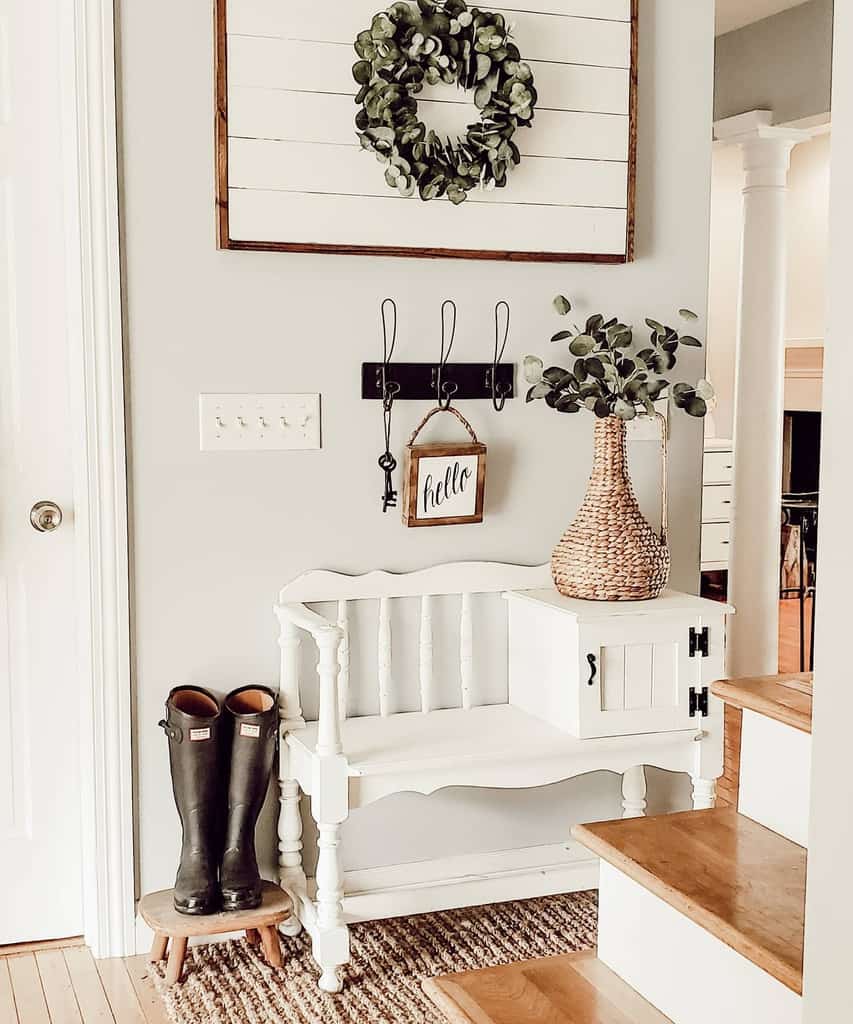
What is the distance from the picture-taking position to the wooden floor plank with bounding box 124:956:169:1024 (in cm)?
237

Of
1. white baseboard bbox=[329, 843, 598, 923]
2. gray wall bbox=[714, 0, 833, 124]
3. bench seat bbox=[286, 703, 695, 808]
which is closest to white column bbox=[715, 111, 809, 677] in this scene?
gray wall bbox=[714, 0, 833, 124]

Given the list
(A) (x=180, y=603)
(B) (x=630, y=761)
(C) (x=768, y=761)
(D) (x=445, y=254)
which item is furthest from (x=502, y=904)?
(D) (x=445, y=254)

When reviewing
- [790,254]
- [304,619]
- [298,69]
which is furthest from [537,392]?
[790,254]

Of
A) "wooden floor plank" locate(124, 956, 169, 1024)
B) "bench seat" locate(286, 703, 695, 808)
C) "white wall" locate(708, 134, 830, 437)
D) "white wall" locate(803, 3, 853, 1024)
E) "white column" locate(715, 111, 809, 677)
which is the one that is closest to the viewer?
"white wall" locate(803, 3, 853, 1024)

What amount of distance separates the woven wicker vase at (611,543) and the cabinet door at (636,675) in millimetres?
105

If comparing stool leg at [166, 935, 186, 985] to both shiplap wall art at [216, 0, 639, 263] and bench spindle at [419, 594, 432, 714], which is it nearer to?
bench spindle at [419, 594, 432, 714]

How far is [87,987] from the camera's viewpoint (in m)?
2.50

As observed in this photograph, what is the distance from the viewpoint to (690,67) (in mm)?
2980

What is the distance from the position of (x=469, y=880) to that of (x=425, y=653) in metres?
0.53

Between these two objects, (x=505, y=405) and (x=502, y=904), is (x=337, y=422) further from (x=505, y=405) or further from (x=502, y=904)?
(x=502, y=904)

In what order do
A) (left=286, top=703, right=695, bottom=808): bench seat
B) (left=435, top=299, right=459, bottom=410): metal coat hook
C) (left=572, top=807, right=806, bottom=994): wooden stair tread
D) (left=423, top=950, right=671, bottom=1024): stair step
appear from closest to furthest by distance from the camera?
1. (left=572, top=807, right=806, bottom=994): wooden stair tread
2. (left=423, top=950, right=671, bottom=1024): stair step
3. (left=286, top=703, right=695, bottom=808): bench seat
4. (left=435, top=299, right=459, bottom=410): metal coat hook

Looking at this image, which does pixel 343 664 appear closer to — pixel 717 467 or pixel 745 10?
pixel 745 10

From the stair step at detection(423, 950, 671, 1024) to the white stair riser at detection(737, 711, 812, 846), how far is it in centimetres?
32

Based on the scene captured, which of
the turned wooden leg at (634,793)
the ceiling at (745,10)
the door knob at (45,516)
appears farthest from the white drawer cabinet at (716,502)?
the door knob at (45,516)
